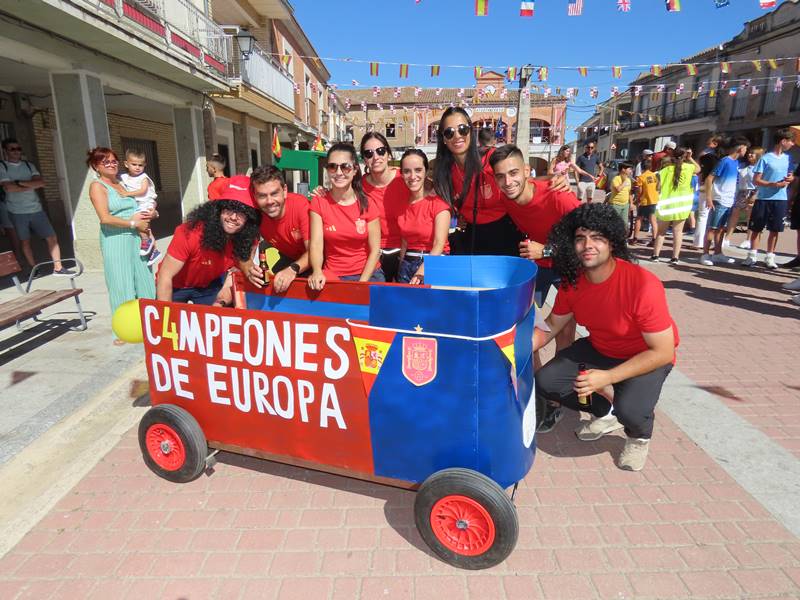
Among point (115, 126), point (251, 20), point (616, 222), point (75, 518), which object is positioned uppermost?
point (251, 20)

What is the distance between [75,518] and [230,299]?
145 centimetres

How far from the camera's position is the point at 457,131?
3.20 meters

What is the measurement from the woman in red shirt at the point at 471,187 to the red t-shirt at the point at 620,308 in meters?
0.79

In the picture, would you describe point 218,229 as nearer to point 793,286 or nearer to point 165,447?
point 165,447

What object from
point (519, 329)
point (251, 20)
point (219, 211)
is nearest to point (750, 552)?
point (519, 329)

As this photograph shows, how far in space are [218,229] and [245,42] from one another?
1029 cm

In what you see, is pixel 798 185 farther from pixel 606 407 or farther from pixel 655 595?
pixel 655 595

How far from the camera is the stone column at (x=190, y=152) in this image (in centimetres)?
1110

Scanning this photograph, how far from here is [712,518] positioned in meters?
2.27

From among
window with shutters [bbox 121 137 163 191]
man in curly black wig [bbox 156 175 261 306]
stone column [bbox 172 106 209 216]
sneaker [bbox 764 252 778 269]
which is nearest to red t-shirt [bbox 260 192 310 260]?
man in curly black wig [bbox 156 175 261 306]

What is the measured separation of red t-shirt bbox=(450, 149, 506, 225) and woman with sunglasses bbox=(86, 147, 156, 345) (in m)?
3.03

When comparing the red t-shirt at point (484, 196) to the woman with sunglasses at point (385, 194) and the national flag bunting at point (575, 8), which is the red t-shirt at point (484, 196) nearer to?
the woman with sunglasses at point (385, 194)

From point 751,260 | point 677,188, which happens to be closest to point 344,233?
point 677,188

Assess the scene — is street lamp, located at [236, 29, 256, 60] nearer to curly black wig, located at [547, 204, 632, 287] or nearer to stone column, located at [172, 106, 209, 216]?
stone column, located at [172, 106, 209, 216]
